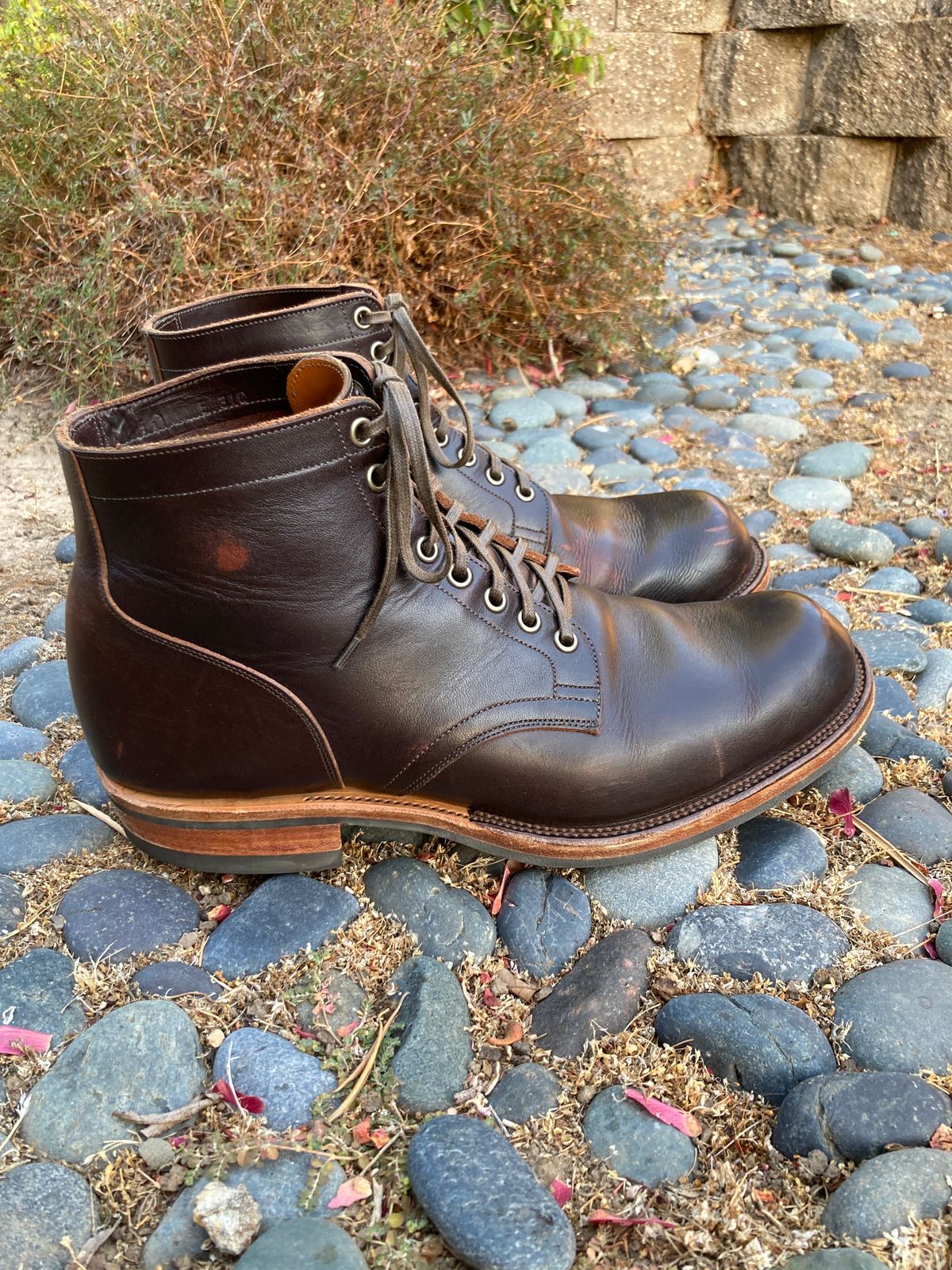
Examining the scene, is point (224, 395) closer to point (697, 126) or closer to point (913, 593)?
point (913, 593)

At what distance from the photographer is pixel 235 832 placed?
5.06ft

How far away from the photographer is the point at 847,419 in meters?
3.65

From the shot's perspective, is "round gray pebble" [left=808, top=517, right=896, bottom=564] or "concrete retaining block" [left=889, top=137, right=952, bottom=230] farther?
"concrete retaining block" [left=889, top=137, right=952, bottom=230]

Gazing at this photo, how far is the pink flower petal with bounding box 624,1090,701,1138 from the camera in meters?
1.25

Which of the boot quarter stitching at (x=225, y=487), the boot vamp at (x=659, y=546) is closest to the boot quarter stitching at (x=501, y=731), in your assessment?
the boot quarter stitching at (x=225, y=487)

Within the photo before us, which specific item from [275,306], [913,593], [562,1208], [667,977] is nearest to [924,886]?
[667,977]

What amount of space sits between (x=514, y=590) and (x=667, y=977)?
607 millimetres

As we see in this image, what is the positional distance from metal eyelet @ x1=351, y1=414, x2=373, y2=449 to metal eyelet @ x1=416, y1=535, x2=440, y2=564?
18 cm

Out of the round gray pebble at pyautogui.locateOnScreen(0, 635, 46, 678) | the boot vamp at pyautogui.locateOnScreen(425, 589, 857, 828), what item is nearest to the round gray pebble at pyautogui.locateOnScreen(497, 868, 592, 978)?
the boot vamp at pyautogui.locateOnScreen(425, 589, 857, 828)

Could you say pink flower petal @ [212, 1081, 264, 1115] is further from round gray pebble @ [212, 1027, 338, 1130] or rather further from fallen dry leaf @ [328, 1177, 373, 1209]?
fallen dry leaf @ [328, 1177, 373, 1209]

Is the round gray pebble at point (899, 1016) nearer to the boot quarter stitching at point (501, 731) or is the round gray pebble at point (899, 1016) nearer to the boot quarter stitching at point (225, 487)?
the boot quarter stitching at point (501, 731)

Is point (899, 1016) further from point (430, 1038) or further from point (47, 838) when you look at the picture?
point (47, 838)

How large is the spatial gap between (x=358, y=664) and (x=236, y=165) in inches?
100

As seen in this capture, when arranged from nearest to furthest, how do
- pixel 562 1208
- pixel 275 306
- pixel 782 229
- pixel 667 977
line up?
1. pixel 562 1208
2. pixel 667 977
3. pixel 275 306
4. pixel 782 229
